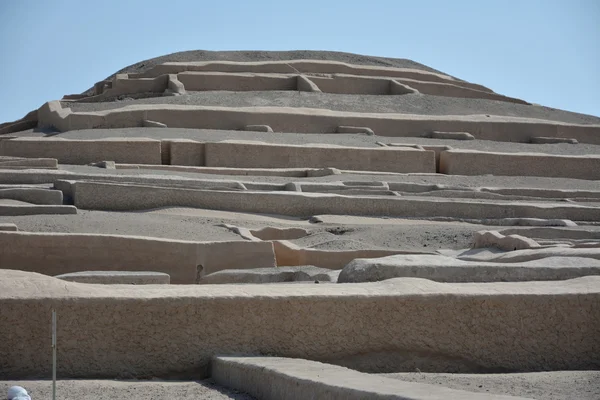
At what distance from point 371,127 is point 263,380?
57.2ft

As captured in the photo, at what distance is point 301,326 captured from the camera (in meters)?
5.02

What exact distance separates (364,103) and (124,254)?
48.9ft

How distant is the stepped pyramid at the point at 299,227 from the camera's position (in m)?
4.83

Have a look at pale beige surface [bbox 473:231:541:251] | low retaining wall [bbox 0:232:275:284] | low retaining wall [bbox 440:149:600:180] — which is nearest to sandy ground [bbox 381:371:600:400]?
pale beige surface [bbox 473:231:541:251]

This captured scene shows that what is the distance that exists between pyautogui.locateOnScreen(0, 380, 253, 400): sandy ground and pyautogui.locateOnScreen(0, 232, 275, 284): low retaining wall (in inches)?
184

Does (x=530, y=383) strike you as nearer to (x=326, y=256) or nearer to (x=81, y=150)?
(x=326, y=256)

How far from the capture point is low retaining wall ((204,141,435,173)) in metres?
17.3

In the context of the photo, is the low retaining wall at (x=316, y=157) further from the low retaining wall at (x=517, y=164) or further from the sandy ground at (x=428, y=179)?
the sandy ground at (x=428, y=179)

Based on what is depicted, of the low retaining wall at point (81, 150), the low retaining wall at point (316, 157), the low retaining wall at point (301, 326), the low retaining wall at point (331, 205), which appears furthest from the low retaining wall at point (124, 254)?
the low retaining wall at point (81, 150)

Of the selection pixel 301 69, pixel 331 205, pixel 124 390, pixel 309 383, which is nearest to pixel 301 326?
pixel 124 390

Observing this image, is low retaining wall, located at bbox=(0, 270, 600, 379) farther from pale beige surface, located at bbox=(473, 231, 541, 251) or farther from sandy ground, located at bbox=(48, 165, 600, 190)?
sandy ground, located at bbox=(48, 165, 600, 190)

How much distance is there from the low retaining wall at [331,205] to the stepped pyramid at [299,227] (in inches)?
1.2

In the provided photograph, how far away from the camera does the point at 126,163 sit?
16.9 m

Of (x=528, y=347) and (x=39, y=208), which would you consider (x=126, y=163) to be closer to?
(x=39, y=208)
